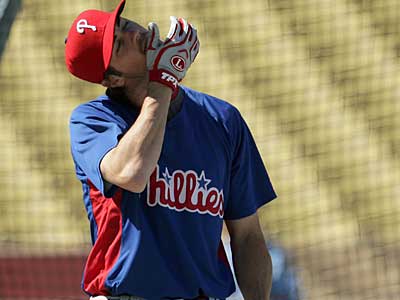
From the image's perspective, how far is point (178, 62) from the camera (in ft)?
7.70

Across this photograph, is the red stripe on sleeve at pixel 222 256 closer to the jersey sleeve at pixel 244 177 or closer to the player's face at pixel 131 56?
the jersey sleeve at pixel 244 177

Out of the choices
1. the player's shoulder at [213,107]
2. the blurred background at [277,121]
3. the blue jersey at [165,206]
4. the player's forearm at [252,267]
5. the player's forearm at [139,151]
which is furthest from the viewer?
the blurred background at [277,121]

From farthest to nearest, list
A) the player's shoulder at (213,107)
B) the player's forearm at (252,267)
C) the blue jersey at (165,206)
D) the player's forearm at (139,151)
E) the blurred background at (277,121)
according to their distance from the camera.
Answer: the blurred background at (277,121) < the player's forearm at (252,267) < the player's shoulder at (213,107) < the blue jersey at (165,206) < the player's forearm at (139,151)

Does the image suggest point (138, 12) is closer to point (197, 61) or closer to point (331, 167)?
point (197, 61)

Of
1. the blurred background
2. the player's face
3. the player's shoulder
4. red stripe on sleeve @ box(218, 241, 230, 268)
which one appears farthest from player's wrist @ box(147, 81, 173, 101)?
the blurred background

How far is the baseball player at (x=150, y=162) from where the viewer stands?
233cm

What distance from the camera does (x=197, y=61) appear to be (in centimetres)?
577

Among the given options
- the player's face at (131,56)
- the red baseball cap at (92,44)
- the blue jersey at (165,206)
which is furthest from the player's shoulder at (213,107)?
the red baseball cap at (92,44)

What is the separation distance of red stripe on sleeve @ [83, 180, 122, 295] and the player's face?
0.29m

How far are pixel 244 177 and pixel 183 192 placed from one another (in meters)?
0.26

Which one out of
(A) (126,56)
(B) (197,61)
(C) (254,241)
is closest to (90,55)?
(A) (126,56)

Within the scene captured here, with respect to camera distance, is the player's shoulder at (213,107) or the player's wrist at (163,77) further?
the player's shoulder at (213,107)

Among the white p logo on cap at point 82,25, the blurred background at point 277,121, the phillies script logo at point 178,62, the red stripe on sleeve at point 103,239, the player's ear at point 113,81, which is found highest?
the white p logo on cap at point 82,25

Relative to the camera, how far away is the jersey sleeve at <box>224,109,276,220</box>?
8.43 feet
